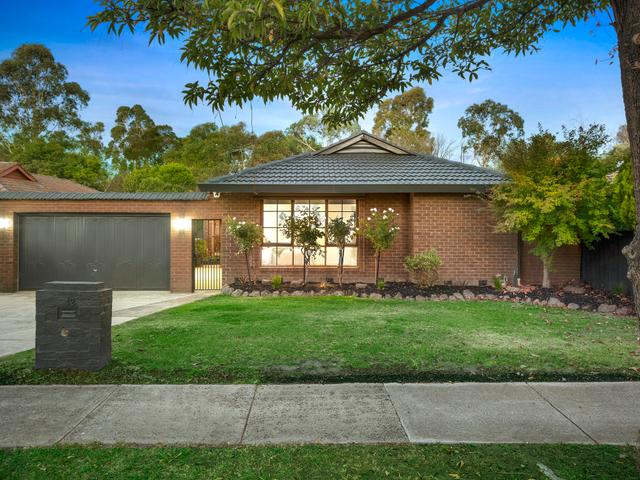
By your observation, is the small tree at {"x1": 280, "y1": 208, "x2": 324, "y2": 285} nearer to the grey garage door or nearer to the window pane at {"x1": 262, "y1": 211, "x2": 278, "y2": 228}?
the window pane at {"x1": 262, "y1": 211, "x2": 278, "y2": 228}

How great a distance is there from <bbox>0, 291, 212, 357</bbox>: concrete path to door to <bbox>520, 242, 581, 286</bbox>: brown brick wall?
8685 mm

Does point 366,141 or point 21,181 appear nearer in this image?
point 366,141

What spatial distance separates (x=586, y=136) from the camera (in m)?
10.1

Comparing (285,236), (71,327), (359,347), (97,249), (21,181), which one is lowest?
(359,347)

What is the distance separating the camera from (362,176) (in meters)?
12.4

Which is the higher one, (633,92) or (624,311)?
(633,92)

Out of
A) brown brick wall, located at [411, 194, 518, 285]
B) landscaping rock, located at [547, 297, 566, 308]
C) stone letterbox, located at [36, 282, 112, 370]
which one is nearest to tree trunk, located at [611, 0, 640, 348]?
stone letterbox, located at [36, 282, 112, 370]

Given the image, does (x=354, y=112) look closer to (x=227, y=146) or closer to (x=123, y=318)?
(x=123, y=318)

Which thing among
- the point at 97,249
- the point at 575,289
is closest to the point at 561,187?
the point at 575,289

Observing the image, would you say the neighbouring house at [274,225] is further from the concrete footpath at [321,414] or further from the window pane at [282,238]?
the concrete footpath at [321,414]

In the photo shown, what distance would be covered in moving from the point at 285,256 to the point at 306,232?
1.53 meters

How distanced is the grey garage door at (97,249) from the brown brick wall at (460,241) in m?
7.20

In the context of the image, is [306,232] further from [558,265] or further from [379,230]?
[558,265]

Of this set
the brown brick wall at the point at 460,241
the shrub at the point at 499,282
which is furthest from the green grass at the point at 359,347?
the brown brick wall at the point at 460,241
